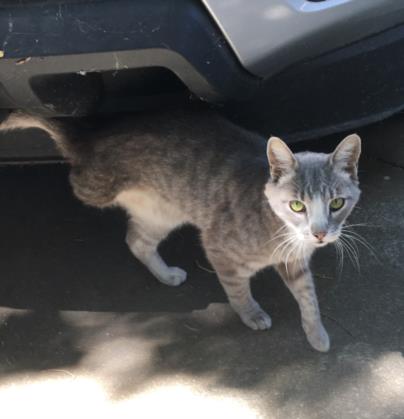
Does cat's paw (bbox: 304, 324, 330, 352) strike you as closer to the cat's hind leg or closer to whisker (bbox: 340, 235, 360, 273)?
whisker (bbox: 340, 235, 360, 273)

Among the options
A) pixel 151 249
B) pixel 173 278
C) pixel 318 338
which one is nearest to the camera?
pixel 318 338

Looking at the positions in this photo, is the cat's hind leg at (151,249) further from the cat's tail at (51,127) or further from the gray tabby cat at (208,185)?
the cat's tail at (51,127)

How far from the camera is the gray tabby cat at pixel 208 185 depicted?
10.1 ft

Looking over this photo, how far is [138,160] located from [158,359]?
953mm

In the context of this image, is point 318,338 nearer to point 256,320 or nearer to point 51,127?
point 256,320

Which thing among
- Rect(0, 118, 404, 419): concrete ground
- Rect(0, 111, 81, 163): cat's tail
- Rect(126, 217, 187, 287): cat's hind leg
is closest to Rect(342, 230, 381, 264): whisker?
Rect(0, 118, 404, 419): concrete ground

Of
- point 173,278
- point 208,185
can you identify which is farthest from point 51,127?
point 173,278

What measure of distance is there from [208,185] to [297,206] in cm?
60

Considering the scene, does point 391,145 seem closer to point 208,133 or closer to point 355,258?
point 355,258

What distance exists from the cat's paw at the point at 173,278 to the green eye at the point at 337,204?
1016 mm

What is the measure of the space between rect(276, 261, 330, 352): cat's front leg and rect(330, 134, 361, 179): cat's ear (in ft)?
1.76

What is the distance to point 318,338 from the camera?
9.85 feet

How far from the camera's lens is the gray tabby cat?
10.1 ft

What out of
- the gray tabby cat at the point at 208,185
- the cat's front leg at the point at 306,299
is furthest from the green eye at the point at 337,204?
the cat's front leg at the point at 306,299
